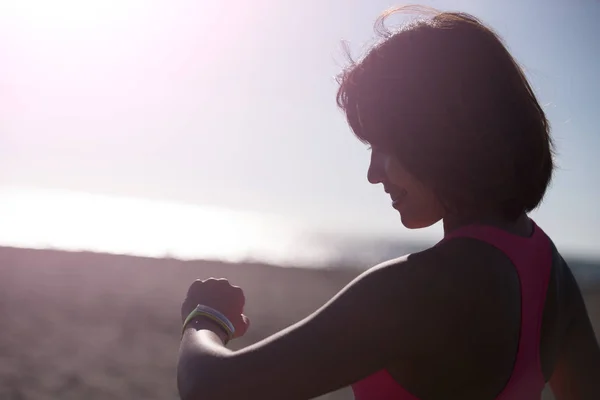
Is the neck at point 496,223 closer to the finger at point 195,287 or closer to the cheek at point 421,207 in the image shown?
the cheek at point 421,207

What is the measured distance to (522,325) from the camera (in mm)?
1076

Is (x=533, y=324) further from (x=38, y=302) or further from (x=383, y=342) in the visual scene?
(x=38, y=302)

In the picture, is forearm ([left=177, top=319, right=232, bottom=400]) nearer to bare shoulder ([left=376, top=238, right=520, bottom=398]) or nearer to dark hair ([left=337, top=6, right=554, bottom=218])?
bare shoulder ([left=376, top=238, right=520, bottom=398])

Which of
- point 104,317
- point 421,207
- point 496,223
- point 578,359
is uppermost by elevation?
point 104,317

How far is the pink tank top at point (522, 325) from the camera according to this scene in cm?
107

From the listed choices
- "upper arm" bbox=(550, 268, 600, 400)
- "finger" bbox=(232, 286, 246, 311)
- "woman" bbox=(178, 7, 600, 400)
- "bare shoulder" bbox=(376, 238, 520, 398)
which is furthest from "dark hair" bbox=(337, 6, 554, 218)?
"finger" bbox=(232, 286, 246, 311)

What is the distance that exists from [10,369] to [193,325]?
498cm

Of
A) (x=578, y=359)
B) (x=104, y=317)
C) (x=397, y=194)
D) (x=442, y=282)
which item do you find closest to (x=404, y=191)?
(x=397, y=194)

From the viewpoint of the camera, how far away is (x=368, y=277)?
1005 mm

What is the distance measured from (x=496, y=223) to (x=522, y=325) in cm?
19

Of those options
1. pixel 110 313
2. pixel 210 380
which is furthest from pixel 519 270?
pixel 110 313

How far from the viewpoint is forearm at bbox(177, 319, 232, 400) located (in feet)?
3.44

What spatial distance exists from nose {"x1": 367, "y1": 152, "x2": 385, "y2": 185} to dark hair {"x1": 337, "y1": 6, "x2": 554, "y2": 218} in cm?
4

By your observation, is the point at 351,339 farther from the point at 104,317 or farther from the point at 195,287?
the point at 104,317
